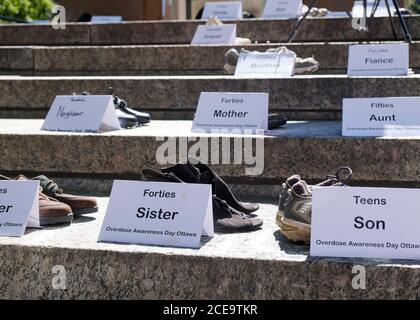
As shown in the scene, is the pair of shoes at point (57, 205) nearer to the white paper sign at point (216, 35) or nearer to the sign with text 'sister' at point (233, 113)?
the sign with text 'sister' at point (233, 113)

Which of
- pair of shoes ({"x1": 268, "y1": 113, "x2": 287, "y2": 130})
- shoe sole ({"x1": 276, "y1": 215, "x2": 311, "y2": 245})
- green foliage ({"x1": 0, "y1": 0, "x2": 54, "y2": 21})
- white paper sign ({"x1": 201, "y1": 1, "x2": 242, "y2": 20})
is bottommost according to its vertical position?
green foliage ({"x1": 0, "y1": 0, "x2": 54, "y2": 21})

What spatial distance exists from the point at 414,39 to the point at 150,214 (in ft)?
12.2

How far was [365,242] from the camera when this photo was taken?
211 centimetres

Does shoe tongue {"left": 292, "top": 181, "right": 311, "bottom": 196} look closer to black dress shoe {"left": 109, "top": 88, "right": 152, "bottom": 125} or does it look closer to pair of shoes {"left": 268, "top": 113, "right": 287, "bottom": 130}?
pair of shoes {"left": 268, "top": 113, "right": 287, "bottom": 130}

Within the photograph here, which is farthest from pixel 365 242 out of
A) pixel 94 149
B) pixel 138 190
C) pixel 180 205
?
pixel 94 149

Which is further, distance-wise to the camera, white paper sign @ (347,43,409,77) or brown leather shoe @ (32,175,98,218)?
white paper sign @ (347,43,409,77)

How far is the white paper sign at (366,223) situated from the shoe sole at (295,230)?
0.40 ft

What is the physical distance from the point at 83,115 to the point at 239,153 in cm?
88

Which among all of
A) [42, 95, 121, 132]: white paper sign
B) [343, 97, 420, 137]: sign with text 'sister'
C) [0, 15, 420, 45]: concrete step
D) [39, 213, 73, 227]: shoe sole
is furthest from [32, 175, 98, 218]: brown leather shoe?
[0, 15, 420, 45]: concrete step

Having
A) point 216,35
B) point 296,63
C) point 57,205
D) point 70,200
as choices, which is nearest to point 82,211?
point 70,200

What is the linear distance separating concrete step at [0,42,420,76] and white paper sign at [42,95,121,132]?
1617 mm

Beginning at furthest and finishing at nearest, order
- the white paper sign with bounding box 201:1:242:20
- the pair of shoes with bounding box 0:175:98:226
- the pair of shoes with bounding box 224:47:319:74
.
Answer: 1. the white paper sign with bounding box 201:1:242:20
2. the pair of shoes with bounding box 224:47:319:74
3. the pair of shoes with bounding box 0:175:98:226

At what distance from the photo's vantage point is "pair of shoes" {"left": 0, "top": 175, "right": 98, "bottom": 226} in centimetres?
261

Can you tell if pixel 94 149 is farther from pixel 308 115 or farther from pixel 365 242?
pixel 365 242
